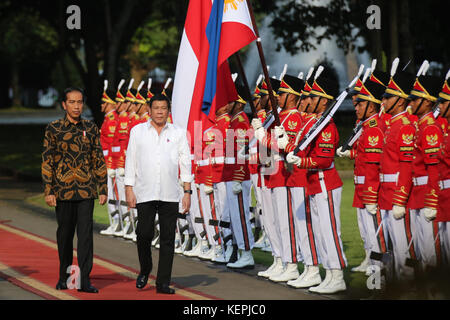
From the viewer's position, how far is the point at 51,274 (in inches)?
452

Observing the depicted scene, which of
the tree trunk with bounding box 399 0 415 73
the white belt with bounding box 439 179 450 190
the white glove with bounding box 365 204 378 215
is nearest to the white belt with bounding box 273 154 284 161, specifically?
the white glove with bounding box 365 204 378 215

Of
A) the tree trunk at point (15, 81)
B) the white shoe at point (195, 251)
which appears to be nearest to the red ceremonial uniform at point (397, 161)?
the white shoe at point (195, 251)

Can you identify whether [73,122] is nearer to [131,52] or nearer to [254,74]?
[254,74]

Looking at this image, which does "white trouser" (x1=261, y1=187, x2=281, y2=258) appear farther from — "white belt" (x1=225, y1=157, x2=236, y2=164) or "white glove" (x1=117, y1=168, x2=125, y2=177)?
"white glove" (x1=117, y1=168, x2=125, y2=177)

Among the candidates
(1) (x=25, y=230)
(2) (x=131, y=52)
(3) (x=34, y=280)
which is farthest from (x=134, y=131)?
(2) (x=131, y=52)

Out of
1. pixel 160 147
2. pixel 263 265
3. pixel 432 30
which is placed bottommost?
pixel 263 265

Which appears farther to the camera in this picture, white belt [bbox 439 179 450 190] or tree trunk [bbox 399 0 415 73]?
tree trunk [bbox 399 0 415 73]

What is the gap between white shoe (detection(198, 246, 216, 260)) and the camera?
43.5ft

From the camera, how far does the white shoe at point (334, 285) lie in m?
10.5

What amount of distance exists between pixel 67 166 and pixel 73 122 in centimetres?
47

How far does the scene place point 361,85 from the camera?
11133 mm

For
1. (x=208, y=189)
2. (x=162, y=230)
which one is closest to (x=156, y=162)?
(x=162, y=230)

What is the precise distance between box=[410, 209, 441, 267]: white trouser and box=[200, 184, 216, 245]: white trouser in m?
3.90

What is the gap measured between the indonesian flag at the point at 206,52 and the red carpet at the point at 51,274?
1.91 m
